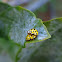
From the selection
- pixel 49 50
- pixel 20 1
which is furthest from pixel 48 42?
pixel 20 1

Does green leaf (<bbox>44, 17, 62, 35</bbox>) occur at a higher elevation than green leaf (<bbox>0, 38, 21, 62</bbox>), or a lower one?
higher

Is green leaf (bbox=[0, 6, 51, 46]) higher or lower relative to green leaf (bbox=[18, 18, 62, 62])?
higher

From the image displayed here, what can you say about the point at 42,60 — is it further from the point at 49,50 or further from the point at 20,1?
the point at 20,1

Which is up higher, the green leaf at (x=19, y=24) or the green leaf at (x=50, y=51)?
the green leaf at (x=19, y=24)

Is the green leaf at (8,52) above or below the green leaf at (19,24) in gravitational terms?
below

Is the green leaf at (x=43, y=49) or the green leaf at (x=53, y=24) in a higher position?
the green leaf at (x=53, y=24)

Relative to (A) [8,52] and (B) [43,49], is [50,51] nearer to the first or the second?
(B) [43,49]

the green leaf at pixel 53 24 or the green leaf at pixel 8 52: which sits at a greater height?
the green leaf at pixel 53 24

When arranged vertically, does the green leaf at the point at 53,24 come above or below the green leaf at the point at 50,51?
above

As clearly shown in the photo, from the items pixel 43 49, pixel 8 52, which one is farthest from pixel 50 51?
pixel 8 52
